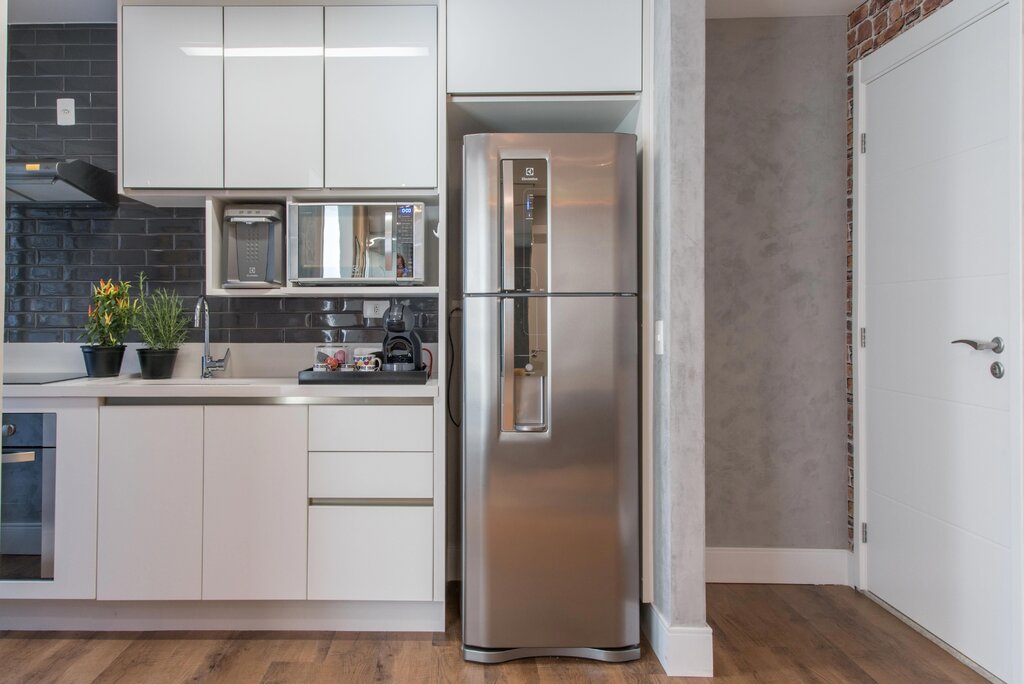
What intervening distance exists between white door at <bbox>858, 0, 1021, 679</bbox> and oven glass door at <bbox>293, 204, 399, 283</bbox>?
6.70 ft

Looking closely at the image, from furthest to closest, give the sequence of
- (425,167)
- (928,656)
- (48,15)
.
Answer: (48,15)
(425,167)
(928,656)

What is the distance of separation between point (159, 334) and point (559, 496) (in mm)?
1810

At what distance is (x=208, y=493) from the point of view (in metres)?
2.36

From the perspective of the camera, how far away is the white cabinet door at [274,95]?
98.5 inches

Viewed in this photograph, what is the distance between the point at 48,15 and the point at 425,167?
1.87 m

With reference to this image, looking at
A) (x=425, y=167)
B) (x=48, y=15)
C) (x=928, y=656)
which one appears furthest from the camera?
(x=48, y=15)

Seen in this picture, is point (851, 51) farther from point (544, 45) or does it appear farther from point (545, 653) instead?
point (545, 653)

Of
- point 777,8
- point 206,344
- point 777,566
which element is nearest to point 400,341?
point 206,344

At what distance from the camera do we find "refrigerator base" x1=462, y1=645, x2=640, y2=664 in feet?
7.27

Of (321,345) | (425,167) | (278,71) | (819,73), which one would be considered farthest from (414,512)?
(819,73)

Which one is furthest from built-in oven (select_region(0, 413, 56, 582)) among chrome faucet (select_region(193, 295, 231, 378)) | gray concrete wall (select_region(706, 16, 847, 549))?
gray concrete wall (select_region(706, 16, 847, 549))

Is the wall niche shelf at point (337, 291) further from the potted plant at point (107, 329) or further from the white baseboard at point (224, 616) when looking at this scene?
the white baseboard at point (224, 616)

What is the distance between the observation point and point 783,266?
291cm

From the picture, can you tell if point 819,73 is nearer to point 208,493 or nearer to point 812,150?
point 812,150
